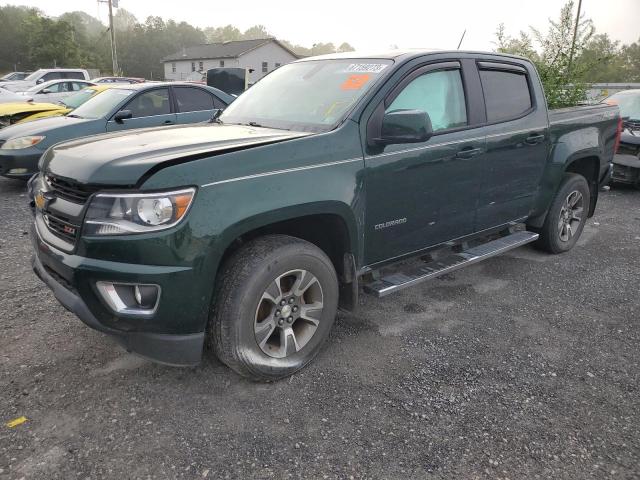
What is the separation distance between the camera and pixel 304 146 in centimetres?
272

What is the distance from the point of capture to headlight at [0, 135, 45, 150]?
6.89 metres

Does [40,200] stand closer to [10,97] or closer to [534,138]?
[534,138]

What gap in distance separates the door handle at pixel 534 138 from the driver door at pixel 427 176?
708 millimetres

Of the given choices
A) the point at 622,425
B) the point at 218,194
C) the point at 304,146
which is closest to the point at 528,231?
the point at 622,425

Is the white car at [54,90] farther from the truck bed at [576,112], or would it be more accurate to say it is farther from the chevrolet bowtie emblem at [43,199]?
the truck bed at [576,112]

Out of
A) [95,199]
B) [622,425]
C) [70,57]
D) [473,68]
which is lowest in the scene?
[622,425]

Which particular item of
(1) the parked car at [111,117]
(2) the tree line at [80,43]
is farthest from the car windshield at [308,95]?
(2) the tree line at [80,43]

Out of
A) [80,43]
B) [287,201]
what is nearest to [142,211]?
[287,201]

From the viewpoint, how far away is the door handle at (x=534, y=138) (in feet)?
13.6

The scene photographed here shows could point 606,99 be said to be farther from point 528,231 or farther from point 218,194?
point 218,194

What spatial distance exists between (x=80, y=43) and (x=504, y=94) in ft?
241

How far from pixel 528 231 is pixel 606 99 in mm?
6242

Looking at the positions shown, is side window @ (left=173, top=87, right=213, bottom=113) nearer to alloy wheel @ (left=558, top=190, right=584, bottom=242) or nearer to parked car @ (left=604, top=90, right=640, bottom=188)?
alloy wheel @ (left=558, top=190, right=584, bottom=242)

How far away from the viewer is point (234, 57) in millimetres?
54094
